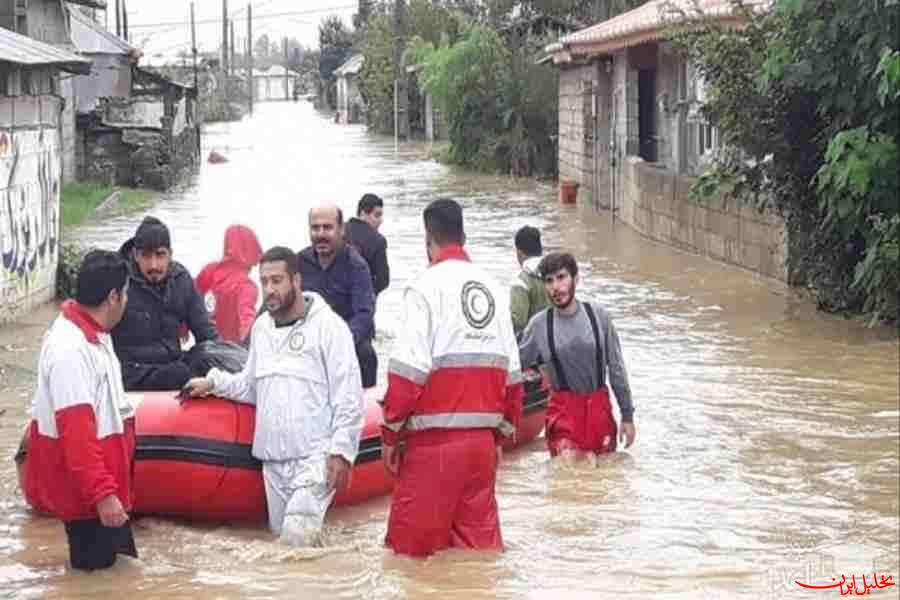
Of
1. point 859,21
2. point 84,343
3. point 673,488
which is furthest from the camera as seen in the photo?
point 859,21

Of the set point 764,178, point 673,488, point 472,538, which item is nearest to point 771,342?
point 764,178

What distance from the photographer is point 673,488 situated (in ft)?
31.7

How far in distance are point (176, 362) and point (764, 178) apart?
31.8 ft

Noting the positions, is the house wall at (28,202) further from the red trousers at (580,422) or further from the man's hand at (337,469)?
the man's hand at (337,469)

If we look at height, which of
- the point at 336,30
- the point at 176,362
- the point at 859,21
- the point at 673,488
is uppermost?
the point at 336,30

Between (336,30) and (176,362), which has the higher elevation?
(336,30)

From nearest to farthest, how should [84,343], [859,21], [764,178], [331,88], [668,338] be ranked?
[84,343] < [859,21] < [668,338] < [764,178] < [331,88]

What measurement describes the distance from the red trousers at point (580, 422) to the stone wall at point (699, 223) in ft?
29.8

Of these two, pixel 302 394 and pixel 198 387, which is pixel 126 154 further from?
pixel 302 394

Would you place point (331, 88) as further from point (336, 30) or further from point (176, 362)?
point (176, 362)

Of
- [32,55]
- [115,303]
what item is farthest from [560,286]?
[32,55]

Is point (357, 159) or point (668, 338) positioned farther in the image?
point (357, 159)

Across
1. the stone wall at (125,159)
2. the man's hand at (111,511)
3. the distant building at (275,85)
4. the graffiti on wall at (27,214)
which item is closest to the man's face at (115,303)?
the man's hand at (111,511)

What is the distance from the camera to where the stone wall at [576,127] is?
1297 inches
